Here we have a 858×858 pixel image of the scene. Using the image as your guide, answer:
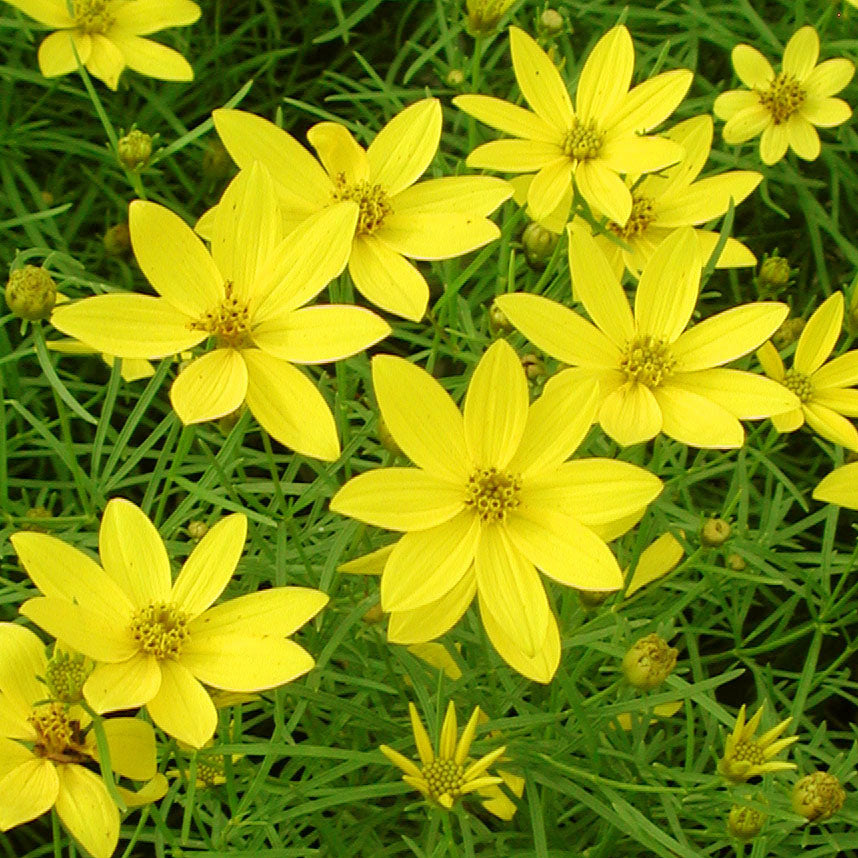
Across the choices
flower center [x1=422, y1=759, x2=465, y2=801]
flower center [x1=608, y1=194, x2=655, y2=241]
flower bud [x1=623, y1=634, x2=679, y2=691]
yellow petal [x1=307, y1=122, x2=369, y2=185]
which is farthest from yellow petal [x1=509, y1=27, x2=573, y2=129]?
flower center [x1=422, y1=759, x2=465, y2=801]

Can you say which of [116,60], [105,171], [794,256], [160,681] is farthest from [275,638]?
[794,256]

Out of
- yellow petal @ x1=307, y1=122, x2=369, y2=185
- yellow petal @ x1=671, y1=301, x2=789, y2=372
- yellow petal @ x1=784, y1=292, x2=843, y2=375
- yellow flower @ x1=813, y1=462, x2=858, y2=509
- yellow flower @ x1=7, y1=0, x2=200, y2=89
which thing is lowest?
yellow flower @ x1=813, y1=462, x2=858, y2=509

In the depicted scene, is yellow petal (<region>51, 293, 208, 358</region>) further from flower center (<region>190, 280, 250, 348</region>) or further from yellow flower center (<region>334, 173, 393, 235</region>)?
yellow flower center (<region>334, 173, 393, 235</region>)

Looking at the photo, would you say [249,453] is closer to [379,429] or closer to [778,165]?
[379,429]

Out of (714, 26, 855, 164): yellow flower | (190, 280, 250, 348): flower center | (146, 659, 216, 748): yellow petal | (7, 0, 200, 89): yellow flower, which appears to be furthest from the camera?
(714, 26, 855, 164): yellow flower

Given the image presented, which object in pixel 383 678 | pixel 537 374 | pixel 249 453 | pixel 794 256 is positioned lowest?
pixel 383 678

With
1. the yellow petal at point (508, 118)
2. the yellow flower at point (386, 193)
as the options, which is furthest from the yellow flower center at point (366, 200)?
the yellow petal at point (508, 118)

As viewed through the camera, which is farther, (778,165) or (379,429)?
(778,165)
